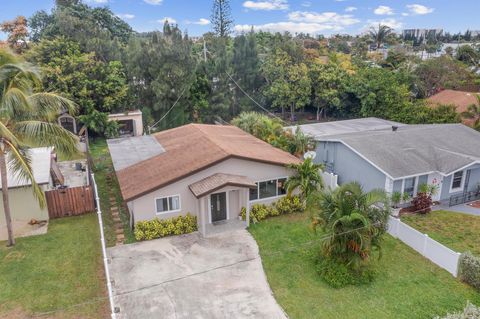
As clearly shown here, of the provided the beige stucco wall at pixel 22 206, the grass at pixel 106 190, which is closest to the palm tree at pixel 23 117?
the beige stucco wall at pixel 22 206

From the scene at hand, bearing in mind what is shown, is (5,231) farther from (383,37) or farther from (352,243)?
(383,37)

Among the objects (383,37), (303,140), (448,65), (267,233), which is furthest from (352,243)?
(383,37)

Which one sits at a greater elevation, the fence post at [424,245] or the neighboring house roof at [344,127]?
the neighboring house roof at [344,127]

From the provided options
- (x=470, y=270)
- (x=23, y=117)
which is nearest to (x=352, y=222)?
(x=470, y=270)

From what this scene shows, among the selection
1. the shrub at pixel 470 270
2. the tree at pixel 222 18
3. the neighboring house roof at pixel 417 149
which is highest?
the tree at pixel 222 18

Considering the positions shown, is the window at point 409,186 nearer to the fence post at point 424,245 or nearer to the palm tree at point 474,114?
the fence post at point 424,245

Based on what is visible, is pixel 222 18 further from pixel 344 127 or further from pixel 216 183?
pixel 216 183

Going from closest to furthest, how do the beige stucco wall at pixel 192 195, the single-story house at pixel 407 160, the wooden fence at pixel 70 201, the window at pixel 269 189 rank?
the beige stucco wall at pixel 192 195
the wooden fence at pixel 70 201
the window at pixel 269 189
the single-story house at pixel 407 160
